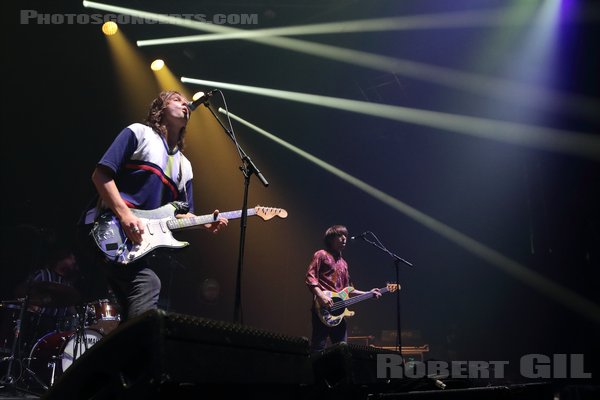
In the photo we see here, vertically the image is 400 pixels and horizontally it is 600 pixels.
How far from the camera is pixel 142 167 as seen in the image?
8.96 feet

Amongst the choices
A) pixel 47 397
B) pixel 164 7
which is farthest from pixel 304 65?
pixel 47 397

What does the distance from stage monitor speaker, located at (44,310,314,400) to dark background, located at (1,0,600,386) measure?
556cm

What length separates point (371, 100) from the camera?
8258 millimetres

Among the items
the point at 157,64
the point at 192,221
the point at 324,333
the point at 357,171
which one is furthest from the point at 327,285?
the point at 157,64

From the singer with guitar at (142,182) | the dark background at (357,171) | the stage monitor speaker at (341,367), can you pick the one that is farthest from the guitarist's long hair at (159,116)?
the dark background at (357,171)

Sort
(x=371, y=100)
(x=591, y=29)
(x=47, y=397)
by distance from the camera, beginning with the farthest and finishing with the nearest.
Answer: (x=371, y=100), (x=591, y=29), (x=47, y=397)

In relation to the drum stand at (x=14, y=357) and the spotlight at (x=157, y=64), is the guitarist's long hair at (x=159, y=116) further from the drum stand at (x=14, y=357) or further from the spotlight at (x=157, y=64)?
the spotlight at (x=157, y=64)

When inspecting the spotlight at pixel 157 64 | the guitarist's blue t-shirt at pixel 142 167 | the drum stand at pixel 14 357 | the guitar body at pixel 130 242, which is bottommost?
the drum stand at pixel 14 357

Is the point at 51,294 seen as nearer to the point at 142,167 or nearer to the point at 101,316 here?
the point at 101,316

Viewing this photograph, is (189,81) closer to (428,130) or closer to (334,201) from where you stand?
(334,201)

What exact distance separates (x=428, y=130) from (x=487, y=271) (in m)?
2.51

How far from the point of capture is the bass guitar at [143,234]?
8.17ft

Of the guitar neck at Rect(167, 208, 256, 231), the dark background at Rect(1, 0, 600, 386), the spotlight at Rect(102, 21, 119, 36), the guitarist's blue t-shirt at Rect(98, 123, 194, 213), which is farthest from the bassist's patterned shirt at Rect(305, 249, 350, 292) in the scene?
the spotlight at Rect(102, 21, 119, 36)

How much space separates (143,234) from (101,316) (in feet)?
12.1
